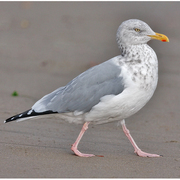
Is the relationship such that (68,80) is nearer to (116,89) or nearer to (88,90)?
(88,90)

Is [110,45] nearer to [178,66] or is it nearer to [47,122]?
[178,66]

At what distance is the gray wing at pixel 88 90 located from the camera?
193 inches

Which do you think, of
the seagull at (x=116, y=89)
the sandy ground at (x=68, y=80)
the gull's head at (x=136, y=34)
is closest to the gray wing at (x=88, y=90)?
the seagull at (x=116, y=89)

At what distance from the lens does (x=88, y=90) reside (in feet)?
16.5

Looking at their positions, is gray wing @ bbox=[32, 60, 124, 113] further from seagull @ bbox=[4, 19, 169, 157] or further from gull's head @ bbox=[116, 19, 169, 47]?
gull's head @ bbox=[116, 19, 169, 47]

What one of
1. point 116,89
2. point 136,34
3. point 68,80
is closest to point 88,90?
point 116,89

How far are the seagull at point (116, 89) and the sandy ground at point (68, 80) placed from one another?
1.58 ft

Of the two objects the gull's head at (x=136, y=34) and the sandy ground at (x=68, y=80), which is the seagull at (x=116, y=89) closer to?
the gull's head at (x=136, y=34)

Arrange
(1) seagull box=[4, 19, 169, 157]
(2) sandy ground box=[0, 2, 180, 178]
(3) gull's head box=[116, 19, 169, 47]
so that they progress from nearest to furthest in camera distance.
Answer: (2) sandy ground box=[0, 2, 180, 178]
(1) seagull box=[4, 19, 169, 157]
(3) gull's head box=[116, 19, 169, 47]

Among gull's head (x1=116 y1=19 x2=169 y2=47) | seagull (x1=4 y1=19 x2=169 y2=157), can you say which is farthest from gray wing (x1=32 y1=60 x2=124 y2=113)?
gull's head (x1=116 y1=19 x2=169 y2=47)

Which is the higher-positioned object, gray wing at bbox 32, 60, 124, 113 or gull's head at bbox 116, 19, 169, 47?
gull's head at bbox 116, 19, 169, 47

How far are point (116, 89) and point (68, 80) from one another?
561 centimetres

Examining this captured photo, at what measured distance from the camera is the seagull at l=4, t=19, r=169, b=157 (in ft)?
15.9

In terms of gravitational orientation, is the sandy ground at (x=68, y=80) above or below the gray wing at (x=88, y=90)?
below
